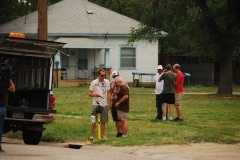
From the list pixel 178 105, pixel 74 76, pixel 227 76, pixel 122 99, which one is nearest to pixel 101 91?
pixel 122 99

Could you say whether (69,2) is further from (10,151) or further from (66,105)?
(10,151)

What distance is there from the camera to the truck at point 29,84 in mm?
16109

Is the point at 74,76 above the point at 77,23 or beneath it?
beneath

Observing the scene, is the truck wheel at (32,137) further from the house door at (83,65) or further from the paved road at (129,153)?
the house door at (83,65)

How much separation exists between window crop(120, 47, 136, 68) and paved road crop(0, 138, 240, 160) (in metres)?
31.3

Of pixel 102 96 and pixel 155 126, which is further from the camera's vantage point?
pixel 155 126

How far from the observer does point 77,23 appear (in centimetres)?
4688

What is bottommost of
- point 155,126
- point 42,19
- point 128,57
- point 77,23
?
Result: point 155,126

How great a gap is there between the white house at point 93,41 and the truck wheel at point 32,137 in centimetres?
2797

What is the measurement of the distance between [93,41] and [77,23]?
85.8 inches

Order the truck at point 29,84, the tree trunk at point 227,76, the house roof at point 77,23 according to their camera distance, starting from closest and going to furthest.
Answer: the truck at point 29,84
the tree trunk at point 227,76
the house roof at point 77,23

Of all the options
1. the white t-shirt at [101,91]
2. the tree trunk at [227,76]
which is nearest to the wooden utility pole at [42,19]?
the white t-shirt at [101,91]

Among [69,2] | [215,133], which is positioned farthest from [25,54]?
[69,2]

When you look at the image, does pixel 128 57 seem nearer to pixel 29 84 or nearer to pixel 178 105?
pixel 178 105
